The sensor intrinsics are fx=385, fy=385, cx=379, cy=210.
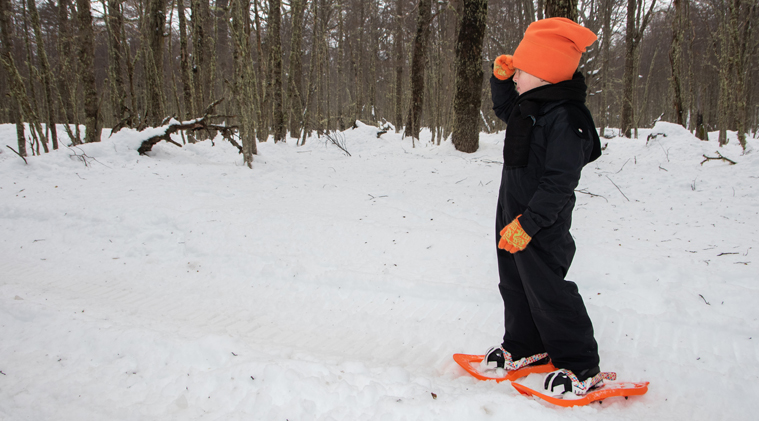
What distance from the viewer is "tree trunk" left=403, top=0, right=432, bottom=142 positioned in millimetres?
9922

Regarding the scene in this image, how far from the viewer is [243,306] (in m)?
2.95

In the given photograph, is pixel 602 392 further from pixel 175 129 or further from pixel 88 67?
pixel 88 67

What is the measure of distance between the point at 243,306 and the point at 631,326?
8.91 ft

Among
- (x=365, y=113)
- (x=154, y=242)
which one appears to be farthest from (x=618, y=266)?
(x=365, y=113)

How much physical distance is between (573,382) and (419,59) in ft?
32.2

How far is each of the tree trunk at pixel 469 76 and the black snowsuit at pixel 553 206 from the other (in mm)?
6256

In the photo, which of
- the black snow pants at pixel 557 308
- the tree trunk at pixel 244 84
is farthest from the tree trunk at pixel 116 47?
the black snow pants at pixel 557 308

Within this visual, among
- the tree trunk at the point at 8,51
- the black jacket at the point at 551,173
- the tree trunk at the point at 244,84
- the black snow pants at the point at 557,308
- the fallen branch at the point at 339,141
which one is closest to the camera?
the black jacket at the point at 551,173

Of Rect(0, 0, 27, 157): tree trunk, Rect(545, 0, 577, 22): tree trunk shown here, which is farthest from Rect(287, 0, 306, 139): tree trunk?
Rect(545, 0, 577, 22): tree trunk

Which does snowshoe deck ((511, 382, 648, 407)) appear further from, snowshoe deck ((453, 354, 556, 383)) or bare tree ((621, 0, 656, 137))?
bare tree ((621, 0, 656, 137))

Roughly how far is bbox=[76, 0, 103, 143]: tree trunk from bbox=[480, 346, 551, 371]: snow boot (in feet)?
27.3

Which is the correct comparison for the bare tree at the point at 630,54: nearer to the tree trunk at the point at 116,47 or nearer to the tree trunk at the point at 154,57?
the tree trunk at the point at 154,57

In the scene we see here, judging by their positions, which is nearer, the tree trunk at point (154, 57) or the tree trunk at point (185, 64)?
the tree trunk at point (154, 57)

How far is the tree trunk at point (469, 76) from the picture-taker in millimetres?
7629
